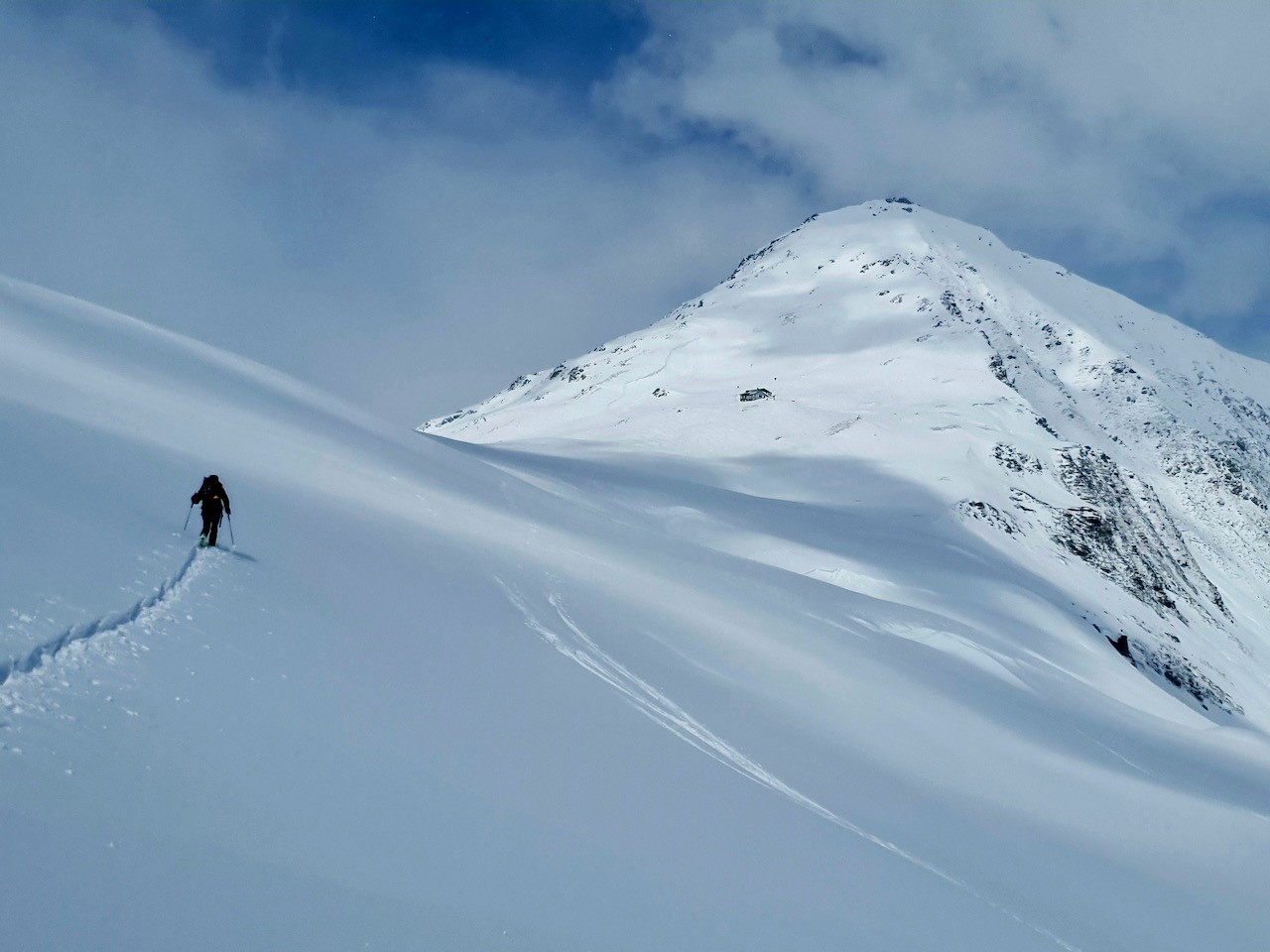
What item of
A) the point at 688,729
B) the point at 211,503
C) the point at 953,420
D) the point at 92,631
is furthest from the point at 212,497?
the point at 953,420

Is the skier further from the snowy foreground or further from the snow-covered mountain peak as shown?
the snow-covered mountain peak

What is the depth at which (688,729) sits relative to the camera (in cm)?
1134

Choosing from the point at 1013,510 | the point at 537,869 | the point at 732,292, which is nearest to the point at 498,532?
the point at 537,869

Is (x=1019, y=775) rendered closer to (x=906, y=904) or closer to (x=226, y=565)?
(x=906, y=904)

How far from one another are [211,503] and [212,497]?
0.12 meters

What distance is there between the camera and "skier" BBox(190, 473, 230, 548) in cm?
1173

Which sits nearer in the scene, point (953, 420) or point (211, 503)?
point (211, 503)

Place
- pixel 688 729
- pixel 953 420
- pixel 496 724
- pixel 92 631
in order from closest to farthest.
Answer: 1. pixel 92 631
2. pixel 496 724
3. pixel 688 729
4. pixel 953 420

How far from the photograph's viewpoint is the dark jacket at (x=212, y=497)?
12133 mm

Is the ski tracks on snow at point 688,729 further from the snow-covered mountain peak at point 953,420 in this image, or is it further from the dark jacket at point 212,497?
the snow-covered mountain peak at point 953,420

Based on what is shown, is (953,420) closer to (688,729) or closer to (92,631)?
(688,729)

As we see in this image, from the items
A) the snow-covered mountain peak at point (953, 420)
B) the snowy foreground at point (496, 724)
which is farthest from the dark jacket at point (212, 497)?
the snow-covered mountain peak at point (953, 420)

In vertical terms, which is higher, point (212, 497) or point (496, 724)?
point (212, 497)

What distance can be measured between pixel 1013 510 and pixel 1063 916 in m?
56.6
